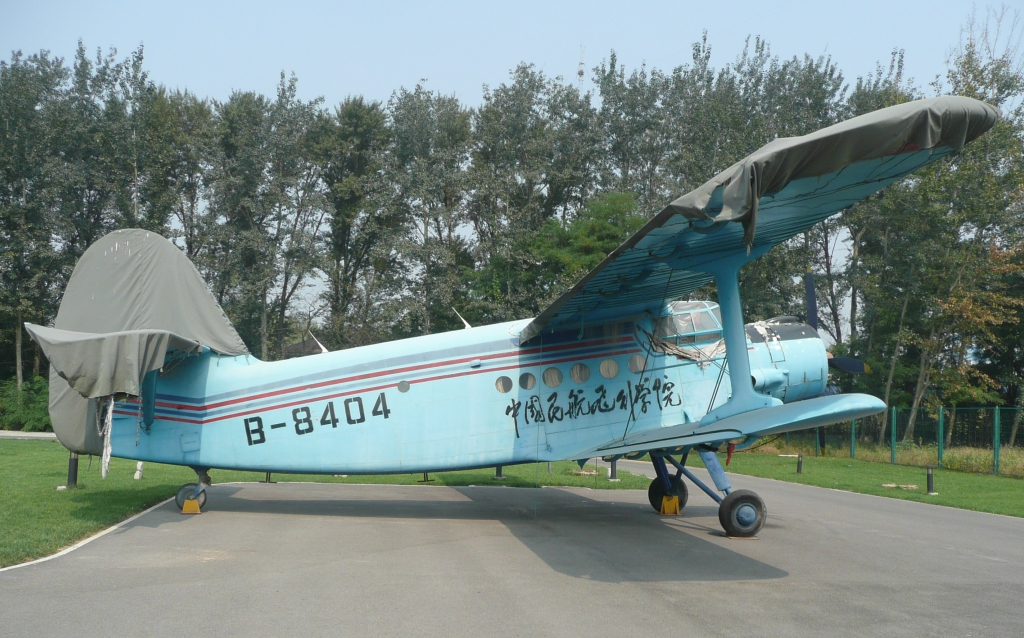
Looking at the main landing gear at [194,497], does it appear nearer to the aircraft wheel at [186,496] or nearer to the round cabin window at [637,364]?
the aircraft wheel at [186,496]

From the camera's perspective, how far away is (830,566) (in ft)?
30.7

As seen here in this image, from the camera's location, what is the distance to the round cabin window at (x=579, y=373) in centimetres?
1257

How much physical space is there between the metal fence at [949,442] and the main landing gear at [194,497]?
73.4ft

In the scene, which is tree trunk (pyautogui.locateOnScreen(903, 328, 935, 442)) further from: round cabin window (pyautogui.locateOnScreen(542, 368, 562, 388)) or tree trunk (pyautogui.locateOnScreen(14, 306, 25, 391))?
tree trunk (pyautogui.locateOnScreen(14, 306, 25, 391))

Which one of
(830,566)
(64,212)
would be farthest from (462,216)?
(830,566)

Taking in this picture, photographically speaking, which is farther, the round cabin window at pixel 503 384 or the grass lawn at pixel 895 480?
the grass lawn at pixel 895 480

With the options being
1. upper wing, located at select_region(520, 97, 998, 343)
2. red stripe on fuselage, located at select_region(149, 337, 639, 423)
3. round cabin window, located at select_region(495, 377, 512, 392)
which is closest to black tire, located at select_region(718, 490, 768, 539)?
red stripe on fuselage, located at select_region(149, 337, 639, 423)

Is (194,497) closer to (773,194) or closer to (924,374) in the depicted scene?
(773,194)

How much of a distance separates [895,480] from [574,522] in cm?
1439

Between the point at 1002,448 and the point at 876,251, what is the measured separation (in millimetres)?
24027

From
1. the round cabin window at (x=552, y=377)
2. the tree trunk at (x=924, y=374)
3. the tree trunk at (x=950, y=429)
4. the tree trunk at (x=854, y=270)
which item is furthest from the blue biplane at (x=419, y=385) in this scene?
the tree trunk at (x=854, y=270)

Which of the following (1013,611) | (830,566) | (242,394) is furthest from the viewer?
(242,394)

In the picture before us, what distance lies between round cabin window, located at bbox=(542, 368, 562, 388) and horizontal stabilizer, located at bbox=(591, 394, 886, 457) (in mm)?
1506

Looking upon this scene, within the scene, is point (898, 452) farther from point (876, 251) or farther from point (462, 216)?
point (462, 216)
